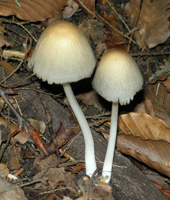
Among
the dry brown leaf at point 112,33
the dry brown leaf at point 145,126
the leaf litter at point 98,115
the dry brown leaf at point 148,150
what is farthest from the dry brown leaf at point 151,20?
the dry brown leaf at point 148,150

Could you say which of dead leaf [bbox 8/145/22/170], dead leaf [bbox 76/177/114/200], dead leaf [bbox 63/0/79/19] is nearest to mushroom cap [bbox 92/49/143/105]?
dead leaf [bbox 76/177/114/200]

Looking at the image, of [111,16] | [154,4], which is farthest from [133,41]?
[154,4]

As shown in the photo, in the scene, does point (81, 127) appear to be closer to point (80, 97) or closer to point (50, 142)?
point (50, 142)

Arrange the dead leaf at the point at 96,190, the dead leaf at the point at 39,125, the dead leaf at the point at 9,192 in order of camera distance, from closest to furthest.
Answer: the dead leaf at the point at 9,192
the dead leaf at the point at 96,190
the dead leaf at the point at 39,125

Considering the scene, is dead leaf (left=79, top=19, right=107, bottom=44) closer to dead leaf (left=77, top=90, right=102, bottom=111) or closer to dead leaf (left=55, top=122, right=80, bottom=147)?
dead leaf (left=77, top=90, right=102, bottom=111)

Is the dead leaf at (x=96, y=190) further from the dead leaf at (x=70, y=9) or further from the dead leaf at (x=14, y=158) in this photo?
the dead leaf at (x=70, y=9)
